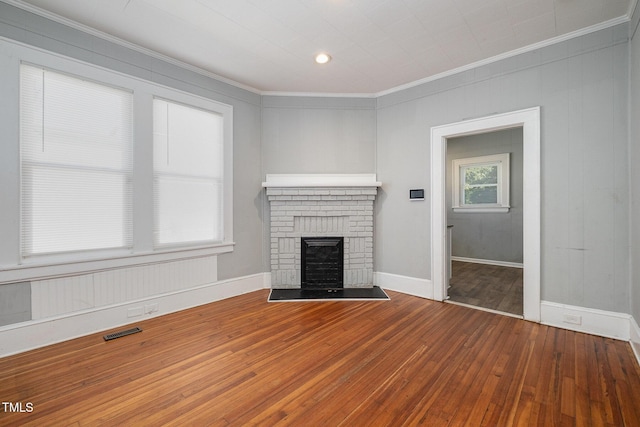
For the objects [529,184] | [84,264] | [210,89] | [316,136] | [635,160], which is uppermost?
[210,89]

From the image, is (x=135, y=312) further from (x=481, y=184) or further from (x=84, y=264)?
(x=481, y=184)

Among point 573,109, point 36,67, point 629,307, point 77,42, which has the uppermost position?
point 77,42

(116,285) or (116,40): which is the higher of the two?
(116,40)

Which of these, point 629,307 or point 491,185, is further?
point 491,185

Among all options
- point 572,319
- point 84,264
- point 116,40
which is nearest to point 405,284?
point 572,319

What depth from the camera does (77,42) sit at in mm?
2557

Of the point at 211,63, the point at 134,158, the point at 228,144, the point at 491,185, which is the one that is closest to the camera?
the point at 134,158

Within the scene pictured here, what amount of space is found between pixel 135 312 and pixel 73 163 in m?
1.56

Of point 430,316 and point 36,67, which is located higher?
point 36,67

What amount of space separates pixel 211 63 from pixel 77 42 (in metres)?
1.20

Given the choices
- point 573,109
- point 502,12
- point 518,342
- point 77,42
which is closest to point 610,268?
point 518,342

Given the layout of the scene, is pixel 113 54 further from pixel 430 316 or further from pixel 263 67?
pixel 430 316

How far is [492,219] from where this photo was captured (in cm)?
588

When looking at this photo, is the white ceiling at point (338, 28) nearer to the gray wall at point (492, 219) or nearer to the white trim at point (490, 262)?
the gray wall at point (492, 219)
